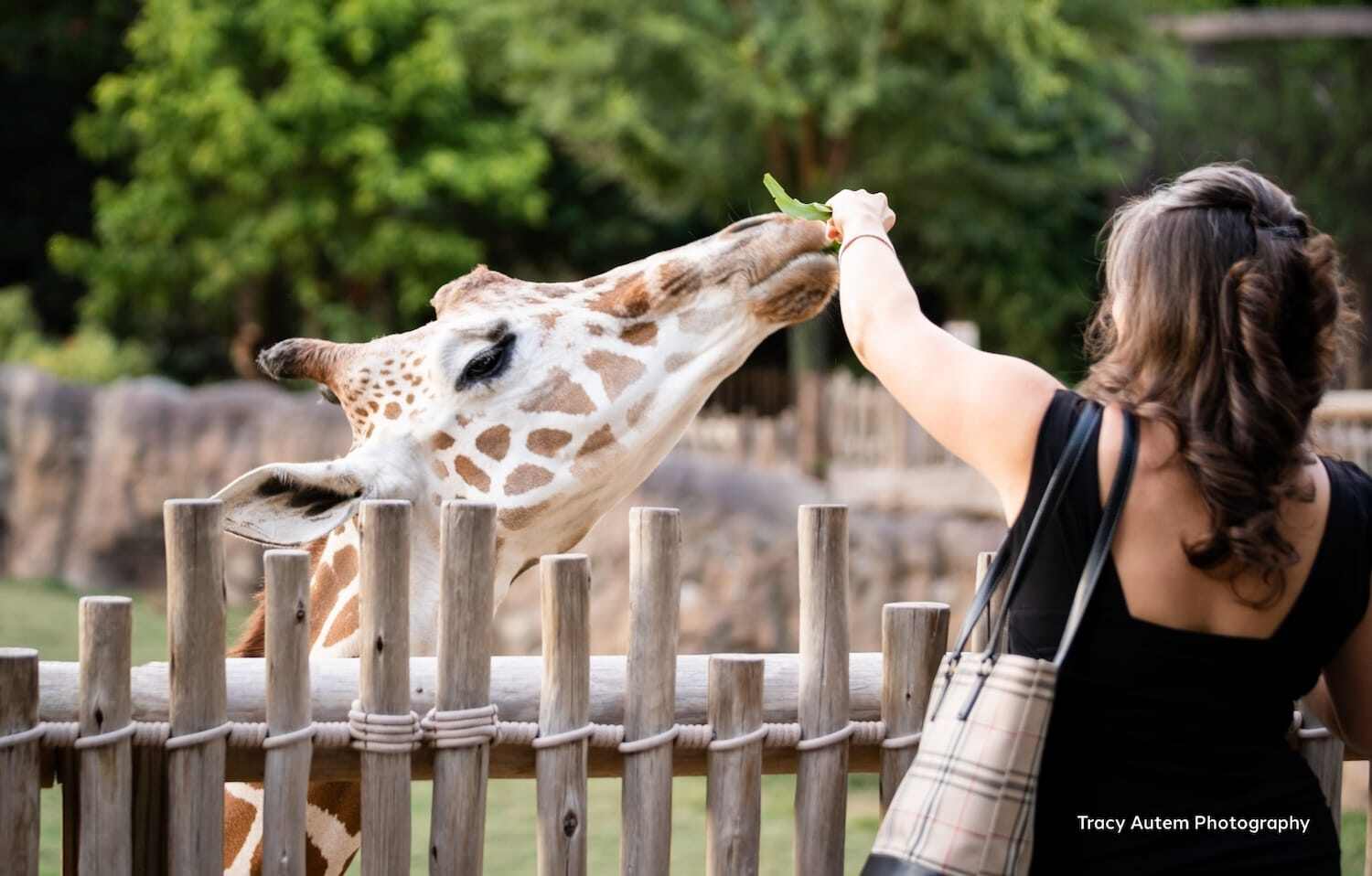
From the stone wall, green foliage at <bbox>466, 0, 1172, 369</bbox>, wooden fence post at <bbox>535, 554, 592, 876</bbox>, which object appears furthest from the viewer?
green foliage at <bbox>466, 0, 1172, 369</bbox>

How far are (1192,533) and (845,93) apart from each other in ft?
48.7

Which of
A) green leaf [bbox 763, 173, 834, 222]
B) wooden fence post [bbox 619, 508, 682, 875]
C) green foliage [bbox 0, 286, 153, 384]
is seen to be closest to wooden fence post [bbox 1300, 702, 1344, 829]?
wooden fence post [bbox 619, 508, 682, 875]

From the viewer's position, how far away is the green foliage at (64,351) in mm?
18766

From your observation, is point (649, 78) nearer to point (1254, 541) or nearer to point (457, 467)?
point (457, 467)

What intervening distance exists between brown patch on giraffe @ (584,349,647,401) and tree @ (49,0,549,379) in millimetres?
16854

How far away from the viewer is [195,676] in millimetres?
2504

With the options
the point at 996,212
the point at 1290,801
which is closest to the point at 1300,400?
the point at 1290,801

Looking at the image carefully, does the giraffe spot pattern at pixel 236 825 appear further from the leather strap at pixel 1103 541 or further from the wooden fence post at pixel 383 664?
the leather strap at pixel 1103 541

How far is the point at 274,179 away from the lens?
21.2 m

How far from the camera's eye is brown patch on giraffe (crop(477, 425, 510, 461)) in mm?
3182

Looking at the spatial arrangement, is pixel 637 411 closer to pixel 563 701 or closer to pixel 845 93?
pixel 563 701

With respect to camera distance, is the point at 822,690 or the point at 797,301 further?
the point at 797,301

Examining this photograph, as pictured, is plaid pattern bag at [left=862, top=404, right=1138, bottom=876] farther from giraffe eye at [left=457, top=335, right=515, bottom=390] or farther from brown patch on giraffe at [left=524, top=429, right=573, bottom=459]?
giraffe eye at [left=457, top=335, right=515, bottom=390]

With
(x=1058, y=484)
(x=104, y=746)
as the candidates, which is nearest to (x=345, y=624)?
(x=104, y=746)
